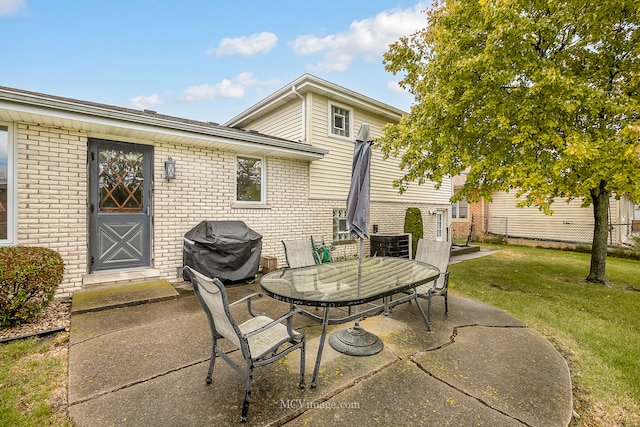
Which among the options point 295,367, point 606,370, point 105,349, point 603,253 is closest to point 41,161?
point 105,349

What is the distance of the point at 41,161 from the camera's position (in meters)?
4.87

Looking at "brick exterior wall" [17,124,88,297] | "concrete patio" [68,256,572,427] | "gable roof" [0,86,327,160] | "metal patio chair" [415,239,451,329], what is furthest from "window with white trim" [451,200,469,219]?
"brick exterior wall" [17,124,88,297]

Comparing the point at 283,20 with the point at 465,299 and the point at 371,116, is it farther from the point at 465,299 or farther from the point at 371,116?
the point at 465,299

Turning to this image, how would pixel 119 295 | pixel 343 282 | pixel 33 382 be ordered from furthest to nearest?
pixel 119 295 → pixel 343 282 → pixel 33 382

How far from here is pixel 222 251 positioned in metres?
5.77

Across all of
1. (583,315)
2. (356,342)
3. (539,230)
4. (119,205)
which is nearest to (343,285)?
(356,342)

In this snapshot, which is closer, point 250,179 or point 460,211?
point 250,179

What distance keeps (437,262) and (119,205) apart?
6.11 metres

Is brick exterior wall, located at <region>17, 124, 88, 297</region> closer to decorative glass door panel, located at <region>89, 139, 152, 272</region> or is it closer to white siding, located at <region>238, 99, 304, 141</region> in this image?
decorative glass door panel, located at <region>89, 139, 152, 272</region>

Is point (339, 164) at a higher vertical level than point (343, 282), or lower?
higher

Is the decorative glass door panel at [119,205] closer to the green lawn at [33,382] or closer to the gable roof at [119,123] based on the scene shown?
the gable roof at [119,123]

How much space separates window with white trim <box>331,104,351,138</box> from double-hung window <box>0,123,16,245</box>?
7.06 m

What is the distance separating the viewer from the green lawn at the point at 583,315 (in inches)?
103

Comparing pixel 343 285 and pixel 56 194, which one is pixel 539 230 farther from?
pixel 56 194
